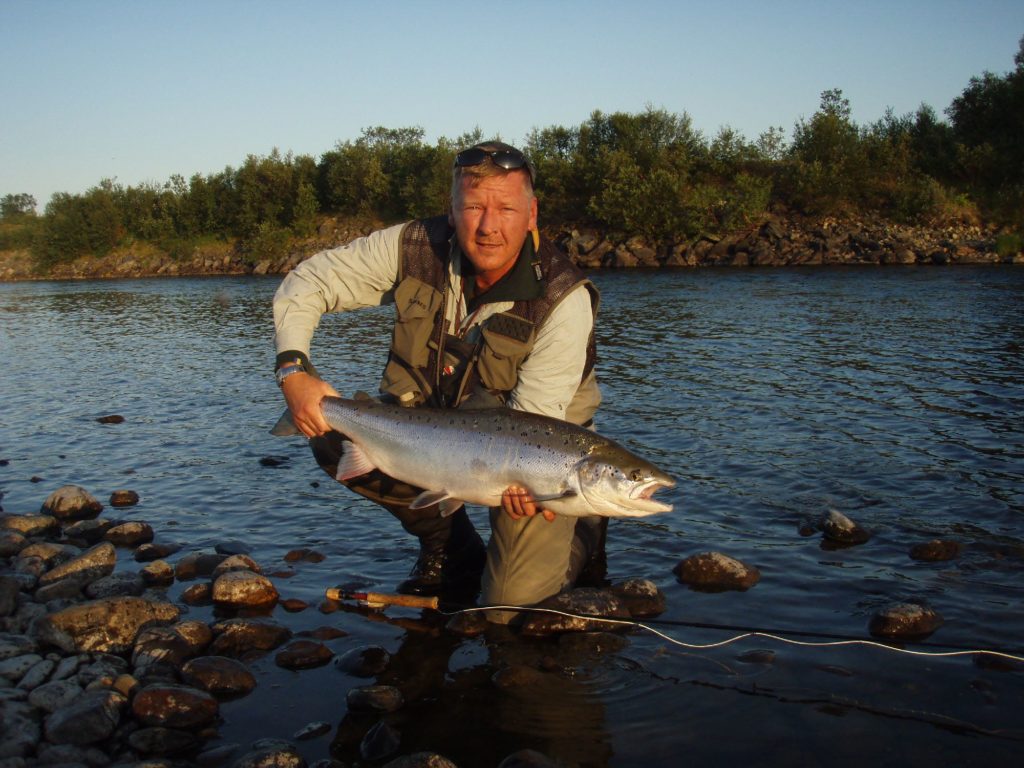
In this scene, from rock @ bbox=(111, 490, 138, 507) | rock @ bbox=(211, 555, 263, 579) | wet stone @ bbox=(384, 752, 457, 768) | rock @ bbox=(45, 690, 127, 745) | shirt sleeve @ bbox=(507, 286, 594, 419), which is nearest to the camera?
wet stone @ bbox=(384, 752, 457, 768)

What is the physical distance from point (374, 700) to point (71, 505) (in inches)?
180

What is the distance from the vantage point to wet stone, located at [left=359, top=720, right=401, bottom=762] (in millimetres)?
3754

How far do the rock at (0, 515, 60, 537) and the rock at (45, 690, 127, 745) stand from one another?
3433 millimetres

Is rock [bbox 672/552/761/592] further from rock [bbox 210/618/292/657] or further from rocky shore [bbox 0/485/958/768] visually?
rock [bbox 210/618/292/657]

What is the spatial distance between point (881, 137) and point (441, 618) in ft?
170

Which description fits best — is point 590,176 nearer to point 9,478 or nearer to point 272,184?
point 272,184

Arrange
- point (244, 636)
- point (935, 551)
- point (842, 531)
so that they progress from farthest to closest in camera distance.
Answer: point (842, 531) → point (935, 551) → point (244, 636)

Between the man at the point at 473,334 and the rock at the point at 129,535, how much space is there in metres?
2.23

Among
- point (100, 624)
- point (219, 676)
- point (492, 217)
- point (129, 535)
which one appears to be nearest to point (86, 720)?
point (219, 676)

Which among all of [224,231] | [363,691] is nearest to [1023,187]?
[363,691]

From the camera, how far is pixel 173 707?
13.0 feet

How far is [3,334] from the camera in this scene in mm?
24688

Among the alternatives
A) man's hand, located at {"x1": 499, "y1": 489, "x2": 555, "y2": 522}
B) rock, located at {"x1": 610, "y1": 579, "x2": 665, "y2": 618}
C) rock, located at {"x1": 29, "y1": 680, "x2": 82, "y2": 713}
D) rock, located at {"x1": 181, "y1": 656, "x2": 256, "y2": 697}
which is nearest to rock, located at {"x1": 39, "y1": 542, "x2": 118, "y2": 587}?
rock, located at {"x1": 29, "y1": 680, "x2": 82, "y2": 713}

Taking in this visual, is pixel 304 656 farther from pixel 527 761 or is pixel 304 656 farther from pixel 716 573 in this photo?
pixel 716 573
